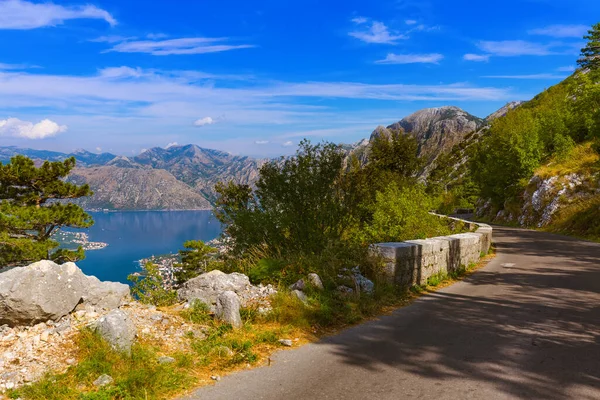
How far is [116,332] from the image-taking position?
17.2 ft

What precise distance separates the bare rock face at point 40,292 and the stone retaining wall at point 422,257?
6.26m

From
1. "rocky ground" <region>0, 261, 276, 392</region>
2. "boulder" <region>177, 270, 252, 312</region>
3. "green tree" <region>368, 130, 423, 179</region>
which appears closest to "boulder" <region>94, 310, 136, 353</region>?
"rocky ground" <region>0, 261, 276, 392</region>

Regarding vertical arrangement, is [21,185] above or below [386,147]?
below

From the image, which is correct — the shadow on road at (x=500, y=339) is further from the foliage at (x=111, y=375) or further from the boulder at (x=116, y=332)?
the boulder at (x=116, y=332)

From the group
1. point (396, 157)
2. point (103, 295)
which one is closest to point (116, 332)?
point (103, 295)

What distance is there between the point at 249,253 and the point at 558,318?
705cm

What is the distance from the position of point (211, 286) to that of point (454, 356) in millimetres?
4513

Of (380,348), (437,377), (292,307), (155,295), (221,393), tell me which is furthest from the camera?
(155,295)

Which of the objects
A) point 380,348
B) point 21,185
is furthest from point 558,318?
point 21,185

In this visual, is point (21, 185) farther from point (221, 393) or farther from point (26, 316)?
point (221, 393)

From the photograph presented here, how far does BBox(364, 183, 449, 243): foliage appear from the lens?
13.2 metres

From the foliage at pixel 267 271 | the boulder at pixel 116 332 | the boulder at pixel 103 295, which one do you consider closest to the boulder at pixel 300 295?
the foliage at pixel 267 271

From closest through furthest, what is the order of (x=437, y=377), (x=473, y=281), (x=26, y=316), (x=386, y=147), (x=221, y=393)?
1. (x=221, y=393)
2. (x=437, y=377)
3. (x=26, y=316)
4. (x=473, y=281)
5. (x=386, y=147)

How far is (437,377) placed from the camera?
196 inches
